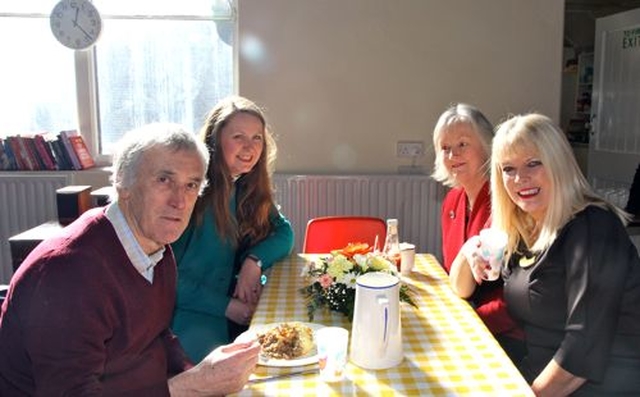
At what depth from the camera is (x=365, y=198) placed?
3.64 meters

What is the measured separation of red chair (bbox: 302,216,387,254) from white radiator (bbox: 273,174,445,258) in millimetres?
1072

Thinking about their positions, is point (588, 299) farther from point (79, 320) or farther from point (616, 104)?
point (616, 104)

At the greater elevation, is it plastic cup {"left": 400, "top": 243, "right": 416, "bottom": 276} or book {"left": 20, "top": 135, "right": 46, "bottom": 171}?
book {"left": 20, "top": 135, "right": 46, "bottom": 171}

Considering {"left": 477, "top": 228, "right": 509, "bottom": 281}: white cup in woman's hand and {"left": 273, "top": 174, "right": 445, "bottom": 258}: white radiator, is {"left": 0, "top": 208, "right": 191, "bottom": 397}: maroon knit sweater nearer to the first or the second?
{"left": 477, "top": 228, "right": 509, "bottom": 281}: white cup in woman's hand

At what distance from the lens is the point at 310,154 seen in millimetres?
3707

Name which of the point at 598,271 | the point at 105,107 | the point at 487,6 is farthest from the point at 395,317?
the point at 105,107

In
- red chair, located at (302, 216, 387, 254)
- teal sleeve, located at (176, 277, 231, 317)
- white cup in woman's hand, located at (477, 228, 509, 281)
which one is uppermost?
white cup in woman's hand, located at (477, 228, 509, 281)

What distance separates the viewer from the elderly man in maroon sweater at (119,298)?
1.01 m

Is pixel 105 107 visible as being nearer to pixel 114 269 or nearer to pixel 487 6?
pixel 487 6

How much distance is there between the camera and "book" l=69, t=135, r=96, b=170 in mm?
3654

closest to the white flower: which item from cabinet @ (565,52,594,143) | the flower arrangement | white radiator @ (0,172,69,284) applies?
the flower arrangement

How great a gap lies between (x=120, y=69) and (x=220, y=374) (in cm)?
313

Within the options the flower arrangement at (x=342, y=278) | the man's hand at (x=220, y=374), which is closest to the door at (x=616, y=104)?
the flower arrangement at (x=342, y=278)

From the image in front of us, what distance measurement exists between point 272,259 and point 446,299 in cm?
69
